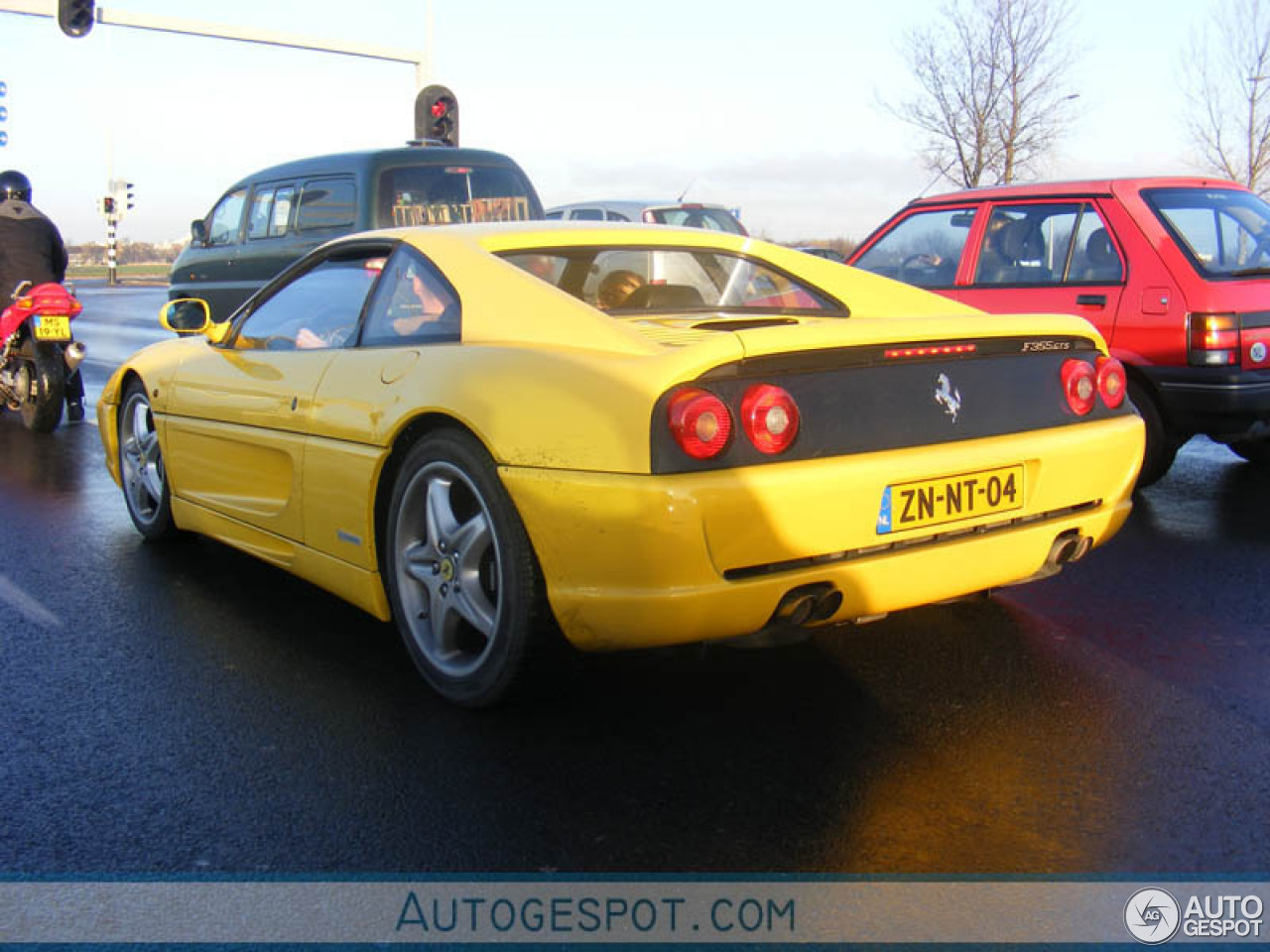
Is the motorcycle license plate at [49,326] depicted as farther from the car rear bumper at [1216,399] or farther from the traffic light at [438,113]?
the traffic light at [438,113]

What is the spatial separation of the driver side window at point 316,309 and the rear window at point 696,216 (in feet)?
40.3

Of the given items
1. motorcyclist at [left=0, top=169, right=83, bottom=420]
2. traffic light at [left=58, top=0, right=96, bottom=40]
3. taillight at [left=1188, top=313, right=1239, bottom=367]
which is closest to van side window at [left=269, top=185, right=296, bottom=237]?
motorcyclist at [left=0, top=169, right=83, bottom=420]

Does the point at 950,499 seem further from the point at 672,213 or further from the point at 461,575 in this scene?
the point at 672,213

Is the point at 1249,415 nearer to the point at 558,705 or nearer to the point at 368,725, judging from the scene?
the point at 558,705

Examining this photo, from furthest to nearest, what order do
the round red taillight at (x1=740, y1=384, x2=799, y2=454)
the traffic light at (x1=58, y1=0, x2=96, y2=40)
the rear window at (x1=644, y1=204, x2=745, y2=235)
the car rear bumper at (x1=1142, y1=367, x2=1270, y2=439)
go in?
the traffic light at (x1=58, y1=0, x2=96, y2=40), the rear window at (x1=644, y1=204, x2=745, y2=235), the car rear bumper at (x1=1142, y1=367, x2=1270, y2=439), the round red taillight at (x1=740, y1=384, x2=799, y2=454)

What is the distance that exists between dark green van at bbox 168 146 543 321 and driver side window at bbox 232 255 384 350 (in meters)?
6.31

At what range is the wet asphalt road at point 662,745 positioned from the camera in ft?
9.02

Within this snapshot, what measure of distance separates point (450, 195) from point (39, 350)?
3.63 meters

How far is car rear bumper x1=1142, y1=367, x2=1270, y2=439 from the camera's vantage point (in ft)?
19.8

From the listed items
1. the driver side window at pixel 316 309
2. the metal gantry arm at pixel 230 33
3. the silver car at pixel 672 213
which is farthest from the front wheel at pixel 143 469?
the metal gantry arm at pixel 230 33

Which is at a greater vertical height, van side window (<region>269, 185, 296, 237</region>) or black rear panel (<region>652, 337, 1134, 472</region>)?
van side window (<region>269, 185, 296, 237</region>)

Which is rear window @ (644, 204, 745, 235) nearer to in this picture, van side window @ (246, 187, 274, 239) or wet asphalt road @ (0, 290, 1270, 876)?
van side window @ (246, 187, 274, 239)

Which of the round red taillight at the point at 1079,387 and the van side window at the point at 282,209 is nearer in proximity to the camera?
the round red taillight at the point at 1079,387

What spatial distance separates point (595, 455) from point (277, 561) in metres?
1.74
